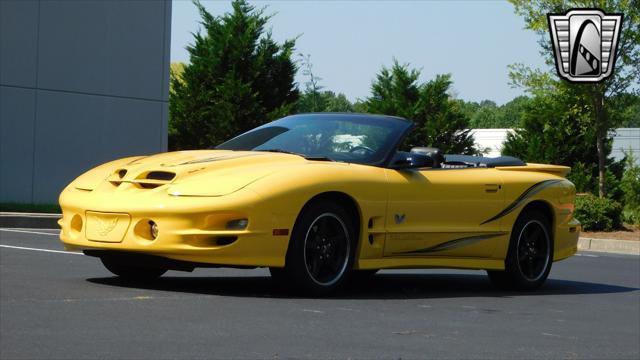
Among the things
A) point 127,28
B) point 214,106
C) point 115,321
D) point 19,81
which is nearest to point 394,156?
point 115,321

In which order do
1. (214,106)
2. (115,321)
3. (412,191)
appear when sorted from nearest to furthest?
(115,321) → (412,191) → (214,106)

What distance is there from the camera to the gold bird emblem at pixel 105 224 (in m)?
7.93

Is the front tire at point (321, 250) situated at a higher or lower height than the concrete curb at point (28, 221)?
higher

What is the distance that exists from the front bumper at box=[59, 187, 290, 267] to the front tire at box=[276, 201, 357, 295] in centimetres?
13

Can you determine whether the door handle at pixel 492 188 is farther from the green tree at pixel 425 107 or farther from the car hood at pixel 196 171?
the green tree at pixel 425 107

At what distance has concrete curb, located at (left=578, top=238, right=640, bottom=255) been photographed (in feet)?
67.9

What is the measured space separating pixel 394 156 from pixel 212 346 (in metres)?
3.52

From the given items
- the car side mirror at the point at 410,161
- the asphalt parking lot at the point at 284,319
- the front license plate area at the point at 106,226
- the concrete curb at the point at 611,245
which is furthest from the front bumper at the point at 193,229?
the concrete curb at the point at 611,245

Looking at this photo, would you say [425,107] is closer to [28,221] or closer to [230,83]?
[230,83]

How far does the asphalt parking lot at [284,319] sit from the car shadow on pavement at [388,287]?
0.05ft

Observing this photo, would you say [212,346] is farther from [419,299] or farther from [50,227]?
A: [50,227]

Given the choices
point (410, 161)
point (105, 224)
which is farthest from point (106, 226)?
point (410, 161)

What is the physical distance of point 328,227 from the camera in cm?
840

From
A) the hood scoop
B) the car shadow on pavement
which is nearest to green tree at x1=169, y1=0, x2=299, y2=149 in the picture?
the car shadow on pavement
